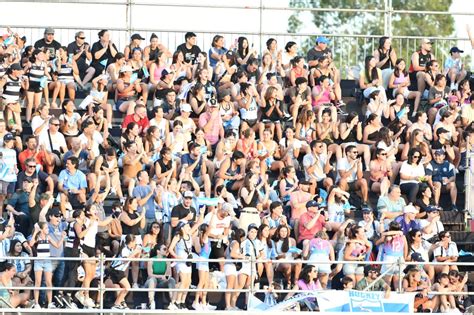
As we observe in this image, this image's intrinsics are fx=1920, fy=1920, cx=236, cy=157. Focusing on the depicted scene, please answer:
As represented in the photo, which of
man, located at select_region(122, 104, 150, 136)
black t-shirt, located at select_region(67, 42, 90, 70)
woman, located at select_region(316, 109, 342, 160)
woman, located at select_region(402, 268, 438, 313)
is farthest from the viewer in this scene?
black t-shirt, located at select_region(67, 42, 90, 70)

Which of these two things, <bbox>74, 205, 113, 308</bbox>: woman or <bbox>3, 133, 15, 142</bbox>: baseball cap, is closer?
<bbox>74, 205, 113, 308</bbox>: woman

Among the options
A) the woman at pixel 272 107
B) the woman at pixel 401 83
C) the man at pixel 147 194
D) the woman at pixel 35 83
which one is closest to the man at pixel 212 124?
the woman at pixel 272 107

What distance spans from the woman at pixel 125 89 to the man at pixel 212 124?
Answer: 1.24 meters

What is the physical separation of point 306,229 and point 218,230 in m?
1.46

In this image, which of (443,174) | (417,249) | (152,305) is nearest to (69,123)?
(152,305)

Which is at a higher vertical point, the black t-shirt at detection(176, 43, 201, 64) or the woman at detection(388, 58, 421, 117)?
the black t-shirt at detection(176, 43, 201, 64)

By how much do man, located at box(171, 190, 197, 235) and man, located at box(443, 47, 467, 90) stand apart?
6.36 metres

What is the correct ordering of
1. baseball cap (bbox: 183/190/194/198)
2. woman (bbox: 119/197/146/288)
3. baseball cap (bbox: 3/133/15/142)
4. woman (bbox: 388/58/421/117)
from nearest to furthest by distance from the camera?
woman (bbox: 119/197/146/288), baseball cap (bbox: 183/190/194/198), baseball cap (bbox: 3/133/15/142), woman (bbox: 388/58/421/117)

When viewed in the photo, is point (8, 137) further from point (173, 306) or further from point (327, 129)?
point (327, 129)

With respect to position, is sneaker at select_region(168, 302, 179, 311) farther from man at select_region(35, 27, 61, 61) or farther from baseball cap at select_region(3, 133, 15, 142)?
man at select_region(35, 27, 61, 61)

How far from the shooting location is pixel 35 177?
30203 millimetres

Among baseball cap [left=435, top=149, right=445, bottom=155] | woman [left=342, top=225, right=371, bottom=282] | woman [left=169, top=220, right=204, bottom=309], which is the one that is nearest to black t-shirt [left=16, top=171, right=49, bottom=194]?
woman [left=169, top=220, right=204, bottom=309]

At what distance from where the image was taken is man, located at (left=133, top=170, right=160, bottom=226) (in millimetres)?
30219

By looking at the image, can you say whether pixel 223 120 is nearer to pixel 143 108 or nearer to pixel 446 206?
pixel 143 108
